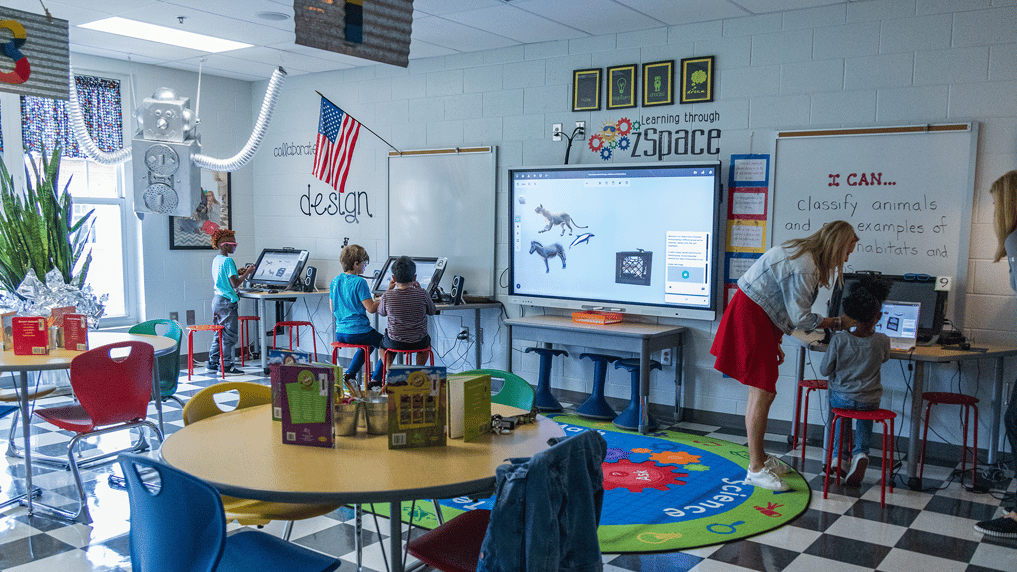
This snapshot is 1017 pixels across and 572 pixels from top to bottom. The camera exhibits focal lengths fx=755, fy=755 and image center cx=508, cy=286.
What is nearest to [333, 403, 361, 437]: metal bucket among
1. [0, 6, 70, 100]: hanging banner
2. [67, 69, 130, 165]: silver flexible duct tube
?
[0, 6, 70, 100]: hanging banner

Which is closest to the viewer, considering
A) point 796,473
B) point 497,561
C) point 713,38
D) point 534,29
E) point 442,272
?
point 497,561

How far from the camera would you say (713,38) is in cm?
544

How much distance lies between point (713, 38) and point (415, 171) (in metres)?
2.95

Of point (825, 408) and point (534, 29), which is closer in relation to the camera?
point (825, 408)

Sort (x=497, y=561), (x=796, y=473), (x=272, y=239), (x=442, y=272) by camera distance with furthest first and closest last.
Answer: (x=272, y=239) < (x=442, y=272) < (x=796, y=473) < (x=497, y=561)

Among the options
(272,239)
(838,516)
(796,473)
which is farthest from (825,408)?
(272,239)

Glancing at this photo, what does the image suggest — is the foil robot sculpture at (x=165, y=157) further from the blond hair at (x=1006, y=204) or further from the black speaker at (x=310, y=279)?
the blond hair at (x=1006, y=204)

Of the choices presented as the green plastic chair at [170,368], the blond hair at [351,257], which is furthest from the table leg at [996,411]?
the green plastic chair at [170,368]

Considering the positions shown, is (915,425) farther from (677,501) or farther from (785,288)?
(677,501)

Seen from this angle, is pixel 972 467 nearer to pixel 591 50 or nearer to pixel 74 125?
pixel 591 50

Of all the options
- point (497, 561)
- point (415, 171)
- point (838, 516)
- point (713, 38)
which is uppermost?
point (713, 38)

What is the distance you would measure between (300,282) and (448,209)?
73.5 inches

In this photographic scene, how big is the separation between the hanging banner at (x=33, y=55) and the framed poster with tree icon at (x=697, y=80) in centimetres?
402

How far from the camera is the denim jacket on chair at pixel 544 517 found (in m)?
1.88
